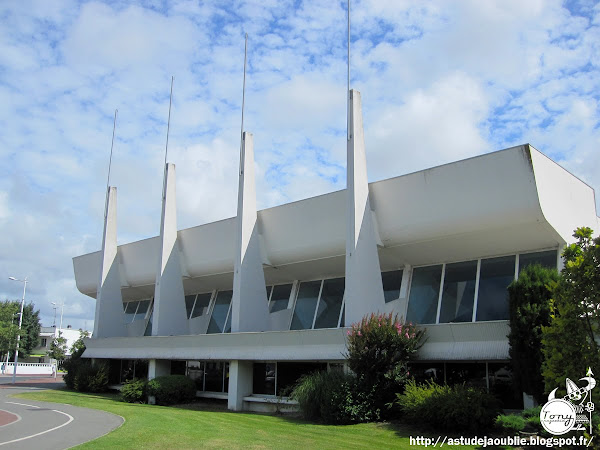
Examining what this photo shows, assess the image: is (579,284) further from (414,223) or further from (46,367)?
(46,367)

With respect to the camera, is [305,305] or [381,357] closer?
[381,357]

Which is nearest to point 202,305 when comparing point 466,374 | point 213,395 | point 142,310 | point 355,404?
point 213,395

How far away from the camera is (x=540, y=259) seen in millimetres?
20141

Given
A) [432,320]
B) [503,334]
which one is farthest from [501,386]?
Answer: [432,320]

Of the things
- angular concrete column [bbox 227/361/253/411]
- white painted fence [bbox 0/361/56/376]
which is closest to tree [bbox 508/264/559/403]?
angular concrete column [bbox 227/361/253/411]

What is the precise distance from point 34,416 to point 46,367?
52302mm

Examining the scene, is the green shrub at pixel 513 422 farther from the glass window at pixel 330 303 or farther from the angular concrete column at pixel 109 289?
the angular concrete column at pixel 109 289

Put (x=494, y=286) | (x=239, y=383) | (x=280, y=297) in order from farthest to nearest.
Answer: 1. (x=280, y=297)
2. (x=239, y=383)
3. (x=494, y=286)

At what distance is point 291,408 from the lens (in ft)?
73.3

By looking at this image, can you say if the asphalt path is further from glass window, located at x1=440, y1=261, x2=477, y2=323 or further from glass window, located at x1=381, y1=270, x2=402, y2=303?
glass window, located at x1=440, y1=261, x2=477, y2=323

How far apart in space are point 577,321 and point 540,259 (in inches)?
323

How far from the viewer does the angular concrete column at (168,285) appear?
98.6 ft

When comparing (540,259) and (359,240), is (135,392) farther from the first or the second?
(540,259)

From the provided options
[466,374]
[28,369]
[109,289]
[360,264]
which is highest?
[109,289]
